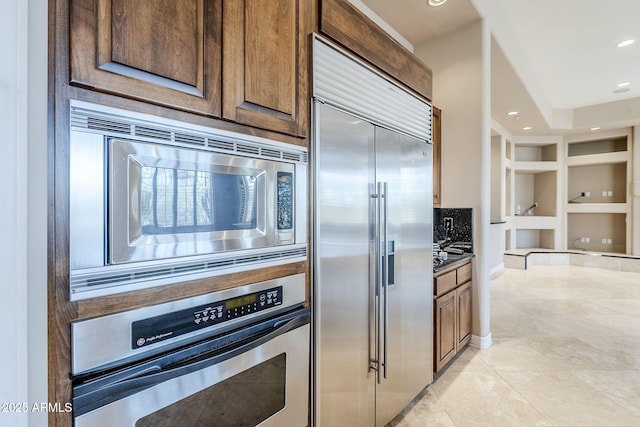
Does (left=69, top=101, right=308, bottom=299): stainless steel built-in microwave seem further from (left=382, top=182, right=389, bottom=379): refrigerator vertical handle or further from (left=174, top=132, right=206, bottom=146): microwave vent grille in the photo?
(left=382, top=182, right=389, bottom=379): refrigerator vertical handle

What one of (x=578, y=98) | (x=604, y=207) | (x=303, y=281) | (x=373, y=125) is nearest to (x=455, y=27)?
(x=373, y=125)

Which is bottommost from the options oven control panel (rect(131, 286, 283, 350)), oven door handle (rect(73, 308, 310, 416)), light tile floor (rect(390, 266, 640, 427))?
light tile floor (rect(390, 266, 640, 427))

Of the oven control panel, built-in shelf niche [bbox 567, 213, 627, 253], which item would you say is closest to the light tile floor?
the oven control panel

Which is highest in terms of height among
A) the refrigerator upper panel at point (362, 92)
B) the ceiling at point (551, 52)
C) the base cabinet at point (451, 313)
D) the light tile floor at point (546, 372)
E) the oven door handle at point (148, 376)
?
the ceiling at point (551, 52)

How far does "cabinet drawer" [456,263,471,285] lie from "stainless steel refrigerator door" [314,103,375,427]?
1439 millimetres

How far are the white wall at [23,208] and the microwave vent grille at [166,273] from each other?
0.08 m

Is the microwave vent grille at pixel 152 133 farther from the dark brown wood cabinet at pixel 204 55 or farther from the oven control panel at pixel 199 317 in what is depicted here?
the oven control panel at pixel 199 317

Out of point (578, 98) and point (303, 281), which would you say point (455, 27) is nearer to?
point (303, 281)

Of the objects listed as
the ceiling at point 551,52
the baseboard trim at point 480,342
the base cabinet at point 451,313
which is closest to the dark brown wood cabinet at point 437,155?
the base cabinet at point 451,313

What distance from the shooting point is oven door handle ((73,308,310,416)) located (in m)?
0.70

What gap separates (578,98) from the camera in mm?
6145

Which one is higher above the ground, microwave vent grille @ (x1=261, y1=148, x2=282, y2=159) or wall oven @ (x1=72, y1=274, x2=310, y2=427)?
microwave vent grille @ (x1=261, y1=148, x2=282, y2=159)

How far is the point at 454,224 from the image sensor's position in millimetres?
3139

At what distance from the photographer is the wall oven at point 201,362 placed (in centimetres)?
73
